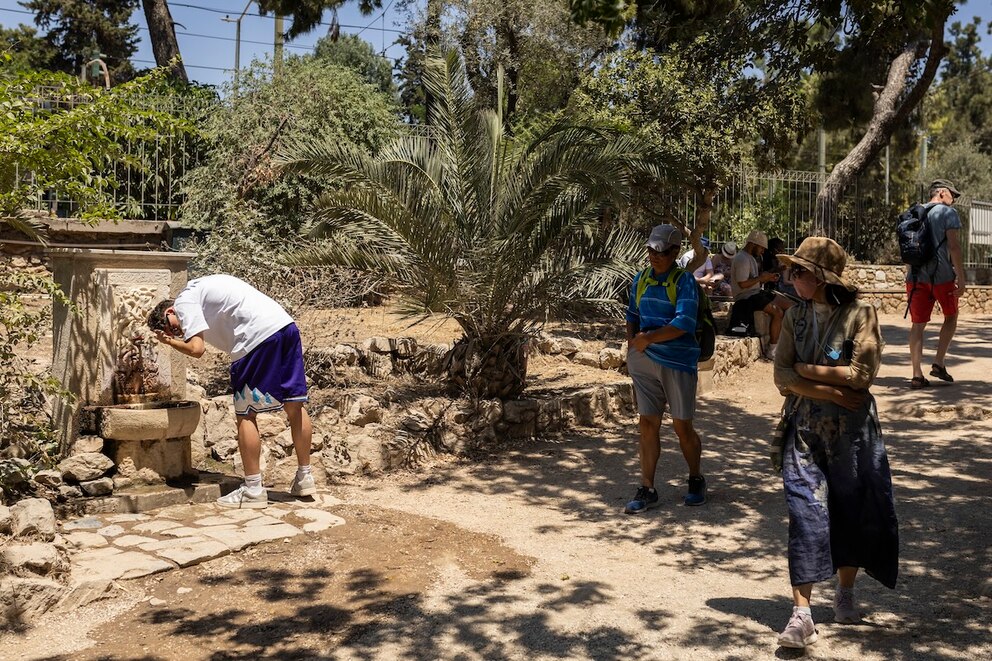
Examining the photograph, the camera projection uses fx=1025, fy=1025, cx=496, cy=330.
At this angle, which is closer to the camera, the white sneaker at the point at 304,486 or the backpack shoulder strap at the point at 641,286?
A: the backpack shoulder strap at the point at 641,286

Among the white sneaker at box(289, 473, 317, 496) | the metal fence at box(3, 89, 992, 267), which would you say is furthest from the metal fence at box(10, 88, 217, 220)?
the white sneaker at box(289, 473, 317, 496)

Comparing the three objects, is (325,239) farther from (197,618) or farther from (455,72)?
(197,618)

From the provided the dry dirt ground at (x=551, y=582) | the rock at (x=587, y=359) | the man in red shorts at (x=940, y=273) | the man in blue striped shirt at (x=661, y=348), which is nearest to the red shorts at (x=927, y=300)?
the man in red shorts at (x=940, y=273)

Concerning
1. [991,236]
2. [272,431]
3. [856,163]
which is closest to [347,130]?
[272,431]

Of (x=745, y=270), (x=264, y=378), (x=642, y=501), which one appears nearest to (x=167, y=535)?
(x=264, y=378)

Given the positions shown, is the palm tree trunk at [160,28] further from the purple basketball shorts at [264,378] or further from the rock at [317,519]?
the rock at [317,519]

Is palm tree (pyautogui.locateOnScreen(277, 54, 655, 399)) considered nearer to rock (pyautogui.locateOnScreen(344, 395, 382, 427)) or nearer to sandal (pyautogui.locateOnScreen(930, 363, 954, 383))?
rock (pyautogui.locateOnScreen(344, 395, 382, 427))

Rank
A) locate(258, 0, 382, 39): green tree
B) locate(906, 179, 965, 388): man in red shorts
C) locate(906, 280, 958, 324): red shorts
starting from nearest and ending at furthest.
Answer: locate(906, 179, 965, 388): man in red shorts, locate(906, 280, 958, 324): red shorts, locate(258, 0, 382, 39): green tree

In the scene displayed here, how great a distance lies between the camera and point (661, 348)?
6.04 m

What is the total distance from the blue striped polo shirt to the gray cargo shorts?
52 mm

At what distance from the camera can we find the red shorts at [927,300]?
29.9 ft

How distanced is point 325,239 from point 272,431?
1721 millimetres

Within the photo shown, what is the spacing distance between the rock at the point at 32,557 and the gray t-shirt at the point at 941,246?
7.52 meters

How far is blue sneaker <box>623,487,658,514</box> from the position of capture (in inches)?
243
